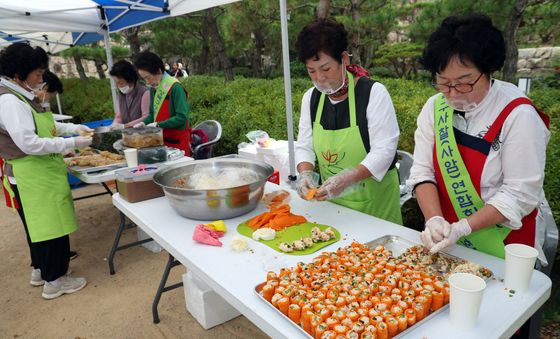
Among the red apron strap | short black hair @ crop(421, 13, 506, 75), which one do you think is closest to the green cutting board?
the red apron strap

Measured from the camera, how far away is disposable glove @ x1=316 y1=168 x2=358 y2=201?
1.87 metres

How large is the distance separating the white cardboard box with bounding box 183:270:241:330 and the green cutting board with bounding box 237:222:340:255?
2.82ft

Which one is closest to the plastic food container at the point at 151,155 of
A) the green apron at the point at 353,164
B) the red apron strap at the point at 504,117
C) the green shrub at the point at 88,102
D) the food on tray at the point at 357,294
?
the green apron at the point at 353,164

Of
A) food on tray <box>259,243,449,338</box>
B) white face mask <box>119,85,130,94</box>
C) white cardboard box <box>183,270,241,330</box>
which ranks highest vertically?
white face mask <box>119,85,130,94</box>

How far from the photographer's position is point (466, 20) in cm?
138

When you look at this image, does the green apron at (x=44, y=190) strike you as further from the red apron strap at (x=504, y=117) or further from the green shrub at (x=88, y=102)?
the green shrub at (x=88, y=102)

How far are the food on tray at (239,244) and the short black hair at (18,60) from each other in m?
2.05

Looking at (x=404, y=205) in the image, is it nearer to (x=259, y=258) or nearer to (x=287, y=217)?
(x=287, y=217)

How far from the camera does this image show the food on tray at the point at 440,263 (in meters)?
1.33

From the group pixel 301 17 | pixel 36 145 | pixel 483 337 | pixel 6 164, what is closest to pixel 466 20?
pixel 483 337

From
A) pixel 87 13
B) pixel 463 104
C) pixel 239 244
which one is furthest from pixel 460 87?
pixel 87 13

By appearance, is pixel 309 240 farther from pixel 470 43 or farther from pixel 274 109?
pixel 274 109

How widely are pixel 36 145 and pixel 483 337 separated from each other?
8.85 feet

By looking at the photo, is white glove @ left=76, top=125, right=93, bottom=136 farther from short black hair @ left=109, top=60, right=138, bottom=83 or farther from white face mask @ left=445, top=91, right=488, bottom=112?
white face mask @ left=445, top=91, right=488, bottom=112
